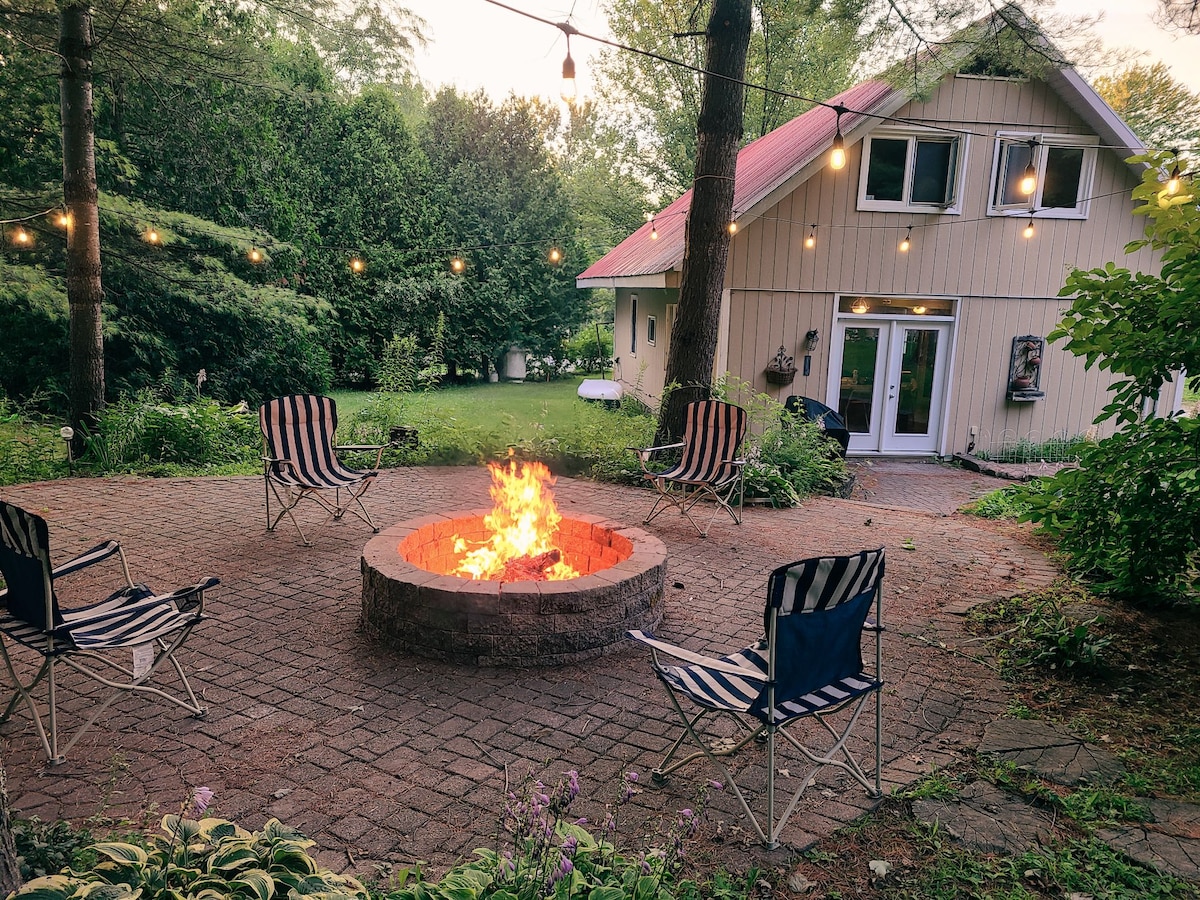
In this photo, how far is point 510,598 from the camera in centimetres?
402

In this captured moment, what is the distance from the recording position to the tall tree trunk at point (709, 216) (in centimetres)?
802

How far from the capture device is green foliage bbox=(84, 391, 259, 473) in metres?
8.91

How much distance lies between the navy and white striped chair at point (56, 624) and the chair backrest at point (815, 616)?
249cm

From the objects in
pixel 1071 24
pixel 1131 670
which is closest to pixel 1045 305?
pixel 1071 24

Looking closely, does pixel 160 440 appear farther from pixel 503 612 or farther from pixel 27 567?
pixel 503 612

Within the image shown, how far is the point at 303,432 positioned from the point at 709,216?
4776 mm

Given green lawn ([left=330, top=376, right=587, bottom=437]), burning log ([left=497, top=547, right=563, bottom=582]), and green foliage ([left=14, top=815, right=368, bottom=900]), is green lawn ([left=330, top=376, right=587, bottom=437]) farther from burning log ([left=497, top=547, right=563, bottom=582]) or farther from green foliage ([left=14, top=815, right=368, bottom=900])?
green foliage ([left=14, top=815, right=368, bottom=900])

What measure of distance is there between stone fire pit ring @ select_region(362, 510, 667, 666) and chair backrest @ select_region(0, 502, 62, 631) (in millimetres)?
1551

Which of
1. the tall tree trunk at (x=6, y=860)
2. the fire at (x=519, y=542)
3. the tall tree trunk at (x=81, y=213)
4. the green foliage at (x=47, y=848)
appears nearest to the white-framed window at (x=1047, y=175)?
the fire at (x=519, y=542)

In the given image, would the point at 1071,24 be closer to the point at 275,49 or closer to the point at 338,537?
the point at 338,537

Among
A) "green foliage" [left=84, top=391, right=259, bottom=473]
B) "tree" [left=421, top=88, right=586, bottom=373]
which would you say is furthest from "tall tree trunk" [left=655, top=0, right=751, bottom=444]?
"tree" [left=421, top=88, right=586, bottom=373]

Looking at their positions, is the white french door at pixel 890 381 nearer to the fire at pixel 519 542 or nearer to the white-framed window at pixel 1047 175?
the white-framed window at pixel 1047 175

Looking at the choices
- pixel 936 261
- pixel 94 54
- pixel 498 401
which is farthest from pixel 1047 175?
pixel 94 54

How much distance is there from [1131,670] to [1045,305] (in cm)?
968
